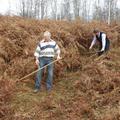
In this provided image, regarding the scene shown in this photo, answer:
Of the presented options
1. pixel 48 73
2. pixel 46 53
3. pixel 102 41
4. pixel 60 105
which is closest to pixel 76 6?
pixel 102 41

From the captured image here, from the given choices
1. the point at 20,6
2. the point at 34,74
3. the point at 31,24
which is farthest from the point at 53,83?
the point at 20,6

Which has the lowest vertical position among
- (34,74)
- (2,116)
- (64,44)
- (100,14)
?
(2,116)

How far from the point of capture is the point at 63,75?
41.3 ft

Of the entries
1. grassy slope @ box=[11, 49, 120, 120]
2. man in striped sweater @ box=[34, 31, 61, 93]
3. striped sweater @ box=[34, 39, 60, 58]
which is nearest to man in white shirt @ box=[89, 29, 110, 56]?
grassy slope @ box=[11, 49, 120, 120]

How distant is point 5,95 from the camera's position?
33.0ft

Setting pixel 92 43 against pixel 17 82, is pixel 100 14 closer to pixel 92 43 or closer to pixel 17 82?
pixel 92 43

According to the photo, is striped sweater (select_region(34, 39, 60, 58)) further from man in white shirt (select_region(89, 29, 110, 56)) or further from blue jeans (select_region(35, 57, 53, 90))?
man in white shirt (select_region(89, 29, 110, 56))

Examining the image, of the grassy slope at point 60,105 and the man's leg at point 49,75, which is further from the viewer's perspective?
the man's leg at point 49,75

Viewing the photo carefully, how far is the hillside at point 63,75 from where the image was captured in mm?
9719

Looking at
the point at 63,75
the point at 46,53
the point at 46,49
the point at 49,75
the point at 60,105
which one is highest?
the point at 46,49

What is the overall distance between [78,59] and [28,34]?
2.02 meters

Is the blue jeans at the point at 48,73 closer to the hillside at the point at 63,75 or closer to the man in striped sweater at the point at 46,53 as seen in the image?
the man in striped sweater at the point at 46,53

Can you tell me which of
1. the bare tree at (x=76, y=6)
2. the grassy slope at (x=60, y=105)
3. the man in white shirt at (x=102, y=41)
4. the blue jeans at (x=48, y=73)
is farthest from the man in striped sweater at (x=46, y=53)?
the bare tree at (x=76, y=6)

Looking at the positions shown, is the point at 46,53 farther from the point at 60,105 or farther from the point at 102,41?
the point at 102,41
